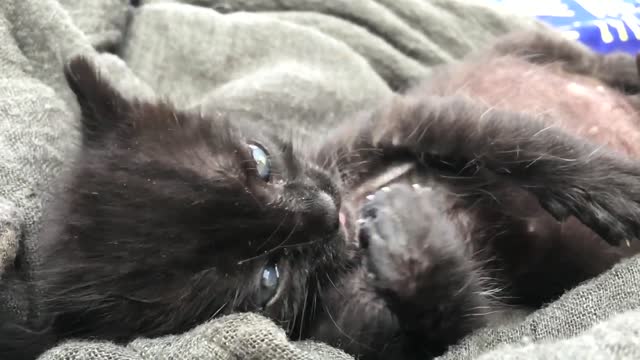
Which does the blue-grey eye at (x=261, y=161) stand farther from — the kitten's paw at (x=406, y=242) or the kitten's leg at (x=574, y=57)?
the kitten's leg at (x=574, y=57)

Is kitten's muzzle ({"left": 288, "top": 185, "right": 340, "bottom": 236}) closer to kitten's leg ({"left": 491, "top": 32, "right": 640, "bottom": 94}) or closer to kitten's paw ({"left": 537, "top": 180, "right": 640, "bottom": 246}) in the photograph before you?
kitten's paw ({"left": 537, "top": 180, "right": 640, "bottom": 246})

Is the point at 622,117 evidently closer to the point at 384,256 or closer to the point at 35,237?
the point at 384,256

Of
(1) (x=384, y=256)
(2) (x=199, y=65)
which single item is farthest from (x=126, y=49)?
(1) (x=384, y=256)

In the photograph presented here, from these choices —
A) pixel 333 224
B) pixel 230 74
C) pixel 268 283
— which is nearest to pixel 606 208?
pixel 333 224

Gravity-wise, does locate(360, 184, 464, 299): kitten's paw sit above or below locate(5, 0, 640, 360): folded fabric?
above

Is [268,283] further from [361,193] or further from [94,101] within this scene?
[94,101]

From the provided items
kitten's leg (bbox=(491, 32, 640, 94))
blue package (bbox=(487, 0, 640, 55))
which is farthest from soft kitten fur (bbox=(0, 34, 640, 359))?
blue package (bbox=(487, 0, 640, 55))

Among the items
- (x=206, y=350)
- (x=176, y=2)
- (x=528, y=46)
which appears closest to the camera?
(x=206, y=350)
